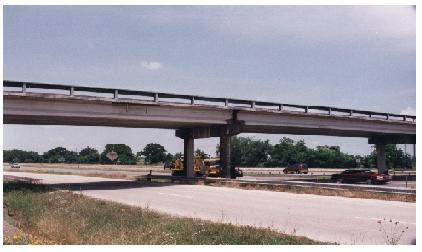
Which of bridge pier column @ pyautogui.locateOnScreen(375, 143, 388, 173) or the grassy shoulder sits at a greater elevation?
bridge pier column @ pyautogui.locateOnScreen(375, 143, 388, 173)

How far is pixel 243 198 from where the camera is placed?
2255 centimetres

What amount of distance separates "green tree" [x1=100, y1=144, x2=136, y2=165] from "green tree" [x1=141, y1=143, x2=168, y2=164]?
14.8 feet

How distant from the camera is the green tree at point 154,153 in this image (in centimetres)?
14712

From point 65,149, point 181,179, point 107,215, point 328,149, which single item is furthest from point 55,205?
point 65,149

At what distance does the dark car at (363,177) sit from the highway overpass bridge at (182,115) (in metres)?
5.57

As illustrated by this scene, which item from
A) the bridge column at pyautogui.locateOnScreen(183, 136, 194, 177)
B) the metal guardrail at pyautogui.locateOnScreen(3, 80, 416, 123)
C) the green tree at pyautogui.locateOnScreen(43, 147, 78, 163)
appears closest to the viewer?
the metal guardrail at pyautogui.locateOnScreen(3, 80, 416, 123)

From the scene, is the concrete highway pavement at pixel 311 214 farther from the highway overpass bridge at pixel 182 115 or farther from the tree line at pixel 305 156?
the tree line at pixel 305 156

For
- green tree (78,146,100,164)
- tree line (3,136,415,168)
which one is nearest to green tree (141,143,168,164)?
tree line (3,136,415,168)

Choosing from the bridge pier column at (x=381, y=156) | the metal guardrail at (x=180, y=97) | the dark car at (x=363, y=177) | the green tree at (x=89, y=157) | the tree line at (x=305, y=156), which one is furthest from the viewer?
the green tree at (x=89, y=157)

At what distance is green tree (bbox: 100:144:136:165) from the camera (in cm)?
14225

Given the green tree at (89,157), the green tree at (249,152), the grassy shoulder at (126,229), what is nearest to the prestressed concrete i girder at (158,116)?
the grassy shoulder at (126,229)

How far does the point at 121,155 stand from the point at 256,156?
44177mm

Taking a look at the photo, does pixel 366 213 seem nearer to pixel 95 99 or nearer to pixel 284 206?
pixel 284 206

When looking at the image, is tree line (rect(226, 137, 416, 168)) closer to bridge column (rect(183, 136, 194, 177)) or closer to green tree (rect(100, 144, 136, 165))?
green tree (rect(100, 144, 136, 165))
